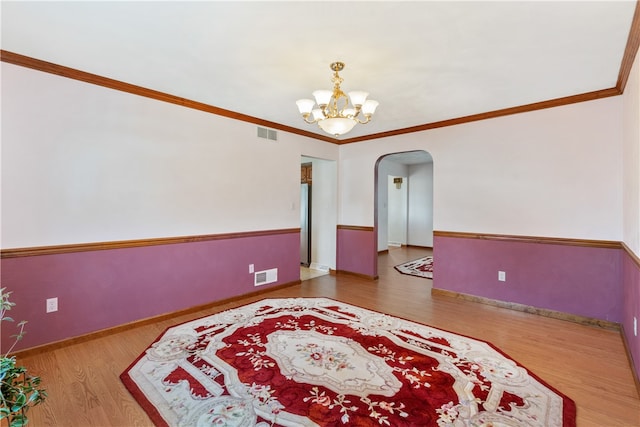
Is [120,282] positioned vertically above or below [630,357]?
above

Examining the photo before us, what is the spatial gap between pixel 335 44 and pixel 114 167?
8.23 feet

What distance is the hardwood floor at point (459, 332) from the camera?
6.41 ft

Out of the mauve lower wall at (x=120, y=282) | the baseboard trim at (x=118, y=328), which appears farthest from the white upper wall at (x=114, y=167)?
the baseboard trim at (x=118, y=328)

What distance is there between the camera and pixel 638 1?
1851 millimetres

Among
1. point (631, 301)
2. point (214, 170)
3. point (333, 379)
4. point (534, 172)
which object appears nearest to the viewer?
point (333, 379)

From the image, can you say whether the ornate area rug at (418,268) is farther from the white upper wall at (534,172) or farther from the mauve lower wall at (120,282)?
the mauve lower wall at (120,282)

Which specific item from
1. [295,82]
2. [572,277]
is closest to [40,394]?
[295,82]

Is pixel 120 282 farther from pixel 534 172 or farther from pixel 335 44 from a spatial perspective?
pixel 534 172

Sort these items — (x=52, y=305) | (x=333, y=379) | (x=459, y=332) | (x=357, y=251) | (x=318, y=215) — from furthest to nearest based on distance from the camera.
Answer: (x=318, y=215), (x=357, y=251), (x=459, y=332), (x=52, y=305), (x=333, y=379)

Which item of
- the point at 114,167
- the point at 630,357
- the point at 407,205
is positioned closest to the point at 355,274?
the point at 630,357

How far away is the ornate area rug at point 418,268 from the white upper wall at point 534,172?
5.24 feet

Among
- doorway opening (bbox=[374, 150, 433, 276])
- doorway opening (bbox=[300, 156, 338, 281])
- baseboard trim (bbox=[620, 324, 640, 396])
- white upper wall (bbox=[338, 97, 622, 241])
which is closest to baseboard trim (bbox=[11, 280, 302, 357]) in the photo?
doorway opening (bbox=[300, 156, 338, 281])

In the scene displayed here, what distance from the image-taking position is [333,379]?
2303 millimetres

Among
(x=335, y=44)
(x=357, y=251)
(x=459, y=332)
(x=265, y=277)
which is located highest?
(x=335, y=44)
